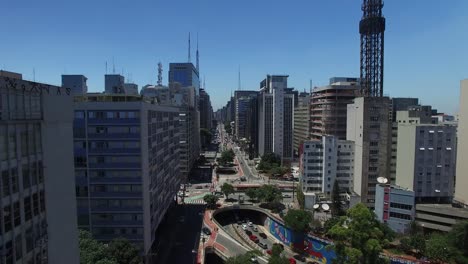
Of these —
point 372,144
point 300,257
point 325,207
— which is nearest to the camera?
point 300,257

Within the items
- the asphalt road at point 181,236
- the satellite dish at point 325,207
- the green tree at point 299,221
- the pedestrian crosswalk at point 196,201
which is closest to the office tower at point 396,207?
the satellite dish at point 325,207

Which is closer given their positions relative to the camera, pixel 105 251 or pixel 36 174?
pixel 36 174

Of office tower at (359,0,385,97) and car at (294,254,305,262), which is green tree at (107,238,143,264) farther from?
office tower at (359,0,385,97)

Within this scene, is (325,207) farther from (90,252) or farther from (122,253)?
(90,252)

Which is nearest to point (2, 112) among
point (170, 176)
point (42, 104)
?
point (42, 104)

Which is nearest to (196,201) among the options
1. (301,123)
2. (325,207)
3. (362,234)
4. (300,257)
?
(325,207)

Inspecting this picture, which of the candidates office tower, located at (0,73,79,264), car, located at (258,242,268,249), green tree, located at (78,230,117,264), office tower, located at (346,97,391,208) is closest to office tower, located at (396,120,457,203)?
office tower, located at (346,97,391,208)
